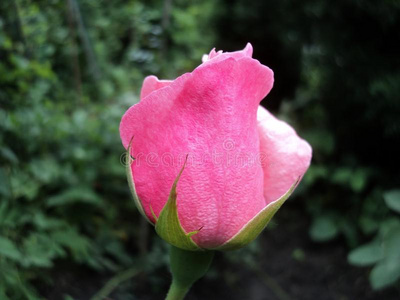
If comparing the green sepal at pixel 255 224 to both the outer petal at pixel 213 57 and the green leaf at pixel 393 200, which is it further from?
the green leaf at pixel 393 200

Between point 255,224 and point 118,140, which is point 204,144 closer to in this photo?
point 255,224

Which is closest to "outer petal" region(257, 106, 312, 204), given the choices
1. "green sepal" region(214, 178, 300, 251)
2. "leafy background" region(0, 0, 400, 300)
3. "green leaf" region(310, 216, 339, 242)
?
"green sepal" region(214, 178, 300, 251)

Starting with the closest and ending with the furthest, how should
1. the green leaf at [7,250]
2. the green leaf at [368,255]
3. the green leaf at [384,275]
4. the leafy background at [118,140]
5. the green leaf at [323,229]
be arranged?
the green leaf at [7,250]
the leafy background at [118,140]
the green leaf at [384,275]
the green leaf at [368,255]
the green leaf at [323,229]

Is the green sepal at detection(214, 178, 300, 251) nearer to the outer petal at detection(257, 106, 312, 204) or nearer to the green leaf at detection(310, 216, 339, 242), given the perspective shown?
the outer petal at detection(257, 106, 312, 204)

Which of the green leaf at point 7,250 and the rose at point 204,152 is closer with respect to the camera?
the rose at point 204,152

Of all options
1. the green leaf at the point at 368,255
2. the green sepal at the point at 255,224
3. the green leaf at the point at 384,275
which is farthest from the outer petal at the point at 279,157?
the green leaf at the point at 368,255

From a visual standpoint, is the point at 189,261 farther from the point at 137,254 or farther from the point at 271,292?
the point at 271,292
